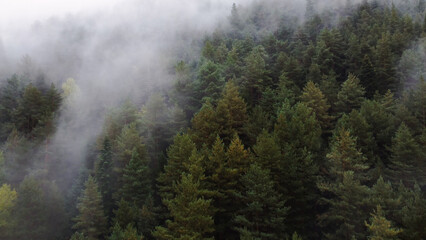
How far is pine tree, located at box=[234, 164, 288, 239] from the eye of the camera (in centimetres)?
2170

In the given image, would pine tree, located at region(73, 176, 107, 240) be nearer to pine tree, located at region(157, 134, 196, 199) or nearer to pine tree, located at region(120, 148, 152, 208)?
pine tree, located at region(120, 148, 152, 208)

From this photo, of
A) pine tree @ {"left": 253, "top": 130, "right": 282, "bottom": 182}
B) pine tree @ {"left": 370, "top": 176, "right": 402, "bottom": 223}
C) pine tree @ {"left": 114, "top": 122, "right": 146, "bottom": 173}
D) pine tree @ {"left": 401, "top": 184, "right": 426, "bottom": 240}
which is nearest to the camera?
pine tree @ {"left": 401, "top": 184, "right": 426, "bottom": 240}

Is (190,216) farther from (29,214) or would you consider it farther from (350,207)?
(29,214)

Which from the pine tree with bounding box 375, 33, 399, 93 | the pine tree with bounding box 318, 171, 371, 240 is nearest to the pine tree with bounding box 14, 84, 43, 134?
the pine tree with bounding box 318, 171, 371, 240

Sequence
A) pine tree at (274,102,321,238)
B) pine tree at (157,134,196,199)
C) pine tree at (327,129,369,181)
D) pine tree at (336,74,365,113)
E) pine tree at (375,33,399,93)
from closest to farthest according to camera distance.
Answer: pine tree at (327,129,369,181), pine tree at (274,102,321,238), pine tree at (157,134,196,199), pine tree at (336,74,365,113), pine tree at (375,33,399,93)

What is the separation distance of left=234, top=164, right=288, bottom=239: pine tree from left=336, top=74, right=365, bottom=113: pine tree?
61.7 ft

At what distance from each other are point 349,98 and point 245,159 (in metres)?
19.5

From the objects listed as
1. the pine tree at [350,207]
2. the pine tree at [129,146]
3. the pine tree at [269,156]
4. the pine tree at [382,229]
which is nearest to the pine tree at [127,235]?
the pine tree at [129,146]

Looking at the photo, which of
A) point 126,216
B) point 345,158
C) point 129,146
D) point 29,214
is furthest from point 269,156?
point 29,214

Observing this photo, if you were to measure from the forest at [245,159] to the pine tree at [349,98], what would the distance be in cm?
16

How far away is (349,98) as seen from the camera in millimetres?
37812

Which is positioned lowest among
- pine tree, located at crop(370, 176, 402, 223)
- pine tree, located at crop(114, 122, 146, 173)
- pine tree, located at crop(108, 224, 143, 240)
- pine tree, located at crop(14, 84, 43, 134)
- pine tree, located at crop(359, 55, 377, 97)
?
pine tree, located at crop(370, 176, 402, 223)

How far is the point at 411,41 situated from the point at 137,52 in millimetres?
69628

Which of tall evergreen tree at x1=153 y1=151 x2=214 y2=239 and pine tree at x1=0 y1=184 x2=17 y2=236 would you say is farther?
pine tree at x1=0 y1=184 x2=17 y2=236
